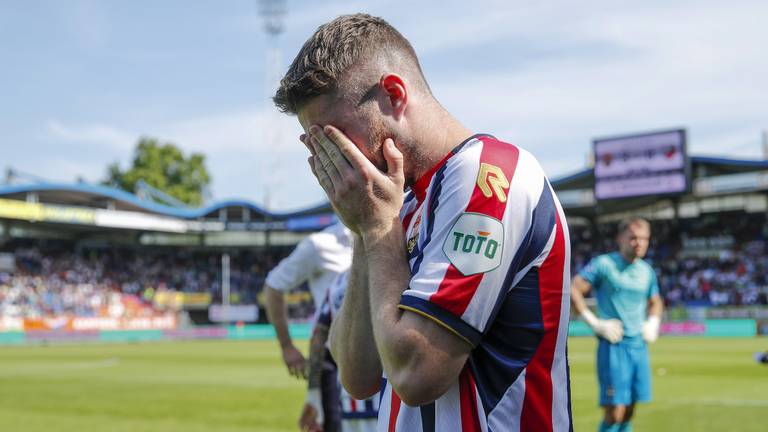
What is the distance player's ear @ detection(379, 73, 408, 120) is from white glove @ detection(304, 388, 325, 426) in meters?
3.87

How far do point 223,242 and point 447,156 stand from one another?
6170 centimetres

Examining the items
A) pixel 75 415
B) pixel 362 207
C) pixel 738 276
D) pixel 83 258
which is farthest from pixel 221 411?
pixel 83 258

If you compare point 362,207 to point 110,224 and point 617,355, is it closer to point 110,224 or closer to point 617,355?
point 617,355

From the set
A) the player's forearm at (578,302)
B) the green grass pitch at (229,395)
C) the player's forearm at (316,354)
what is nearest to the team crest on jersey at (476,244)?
the player's forearm at (316,354)

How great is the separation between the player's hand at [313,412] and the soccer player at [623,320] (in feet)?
13.7

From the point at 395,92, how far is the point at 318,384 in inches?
154

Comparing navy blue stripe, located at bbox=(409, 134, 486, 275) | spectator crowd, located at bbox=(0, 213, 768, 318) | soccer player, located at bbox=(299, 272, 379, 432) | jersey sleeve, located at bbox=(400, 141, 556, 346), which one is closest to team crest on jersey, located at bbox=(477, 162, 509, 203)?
jersey sleeve, located at bbox=(400, 141, 556, 346)

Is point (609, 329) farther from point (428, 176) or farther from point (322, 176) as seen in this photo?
point (322, 176)

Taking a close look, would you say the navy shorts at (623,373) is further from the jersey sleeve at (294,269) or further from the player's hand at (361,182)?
the player's hand at (361,182)

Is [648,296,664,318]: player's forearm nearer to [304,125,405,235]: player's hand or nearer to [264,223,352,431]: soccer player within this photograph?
[264,223,352,431]: soccer player

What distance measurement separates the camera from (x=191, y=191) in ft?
257

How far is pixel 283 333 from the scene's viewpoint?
609 centimetres

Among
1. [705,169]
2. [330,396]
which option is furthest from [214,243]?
[330,396]

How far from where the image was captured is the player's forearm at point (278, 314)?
20.0 feet
